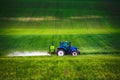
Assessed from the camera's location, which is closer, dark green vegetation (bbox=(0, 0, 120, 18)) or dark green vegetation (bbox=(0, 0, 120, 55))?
dark green vegetation (bbox=(0, 0, 120, 55))

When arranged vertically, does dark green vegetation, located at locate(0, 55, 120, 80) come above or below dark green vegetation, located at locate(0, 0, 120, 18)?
below

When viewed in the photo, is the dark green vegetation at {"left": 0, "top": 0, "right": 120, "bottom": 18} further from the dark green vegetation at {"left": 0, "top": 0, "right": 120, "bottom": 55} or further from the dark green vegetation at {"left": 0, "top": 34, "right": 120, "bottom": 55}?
the dark green vegetation at {"left": 0, "top": 34, "right": 120, "bottom": 55}

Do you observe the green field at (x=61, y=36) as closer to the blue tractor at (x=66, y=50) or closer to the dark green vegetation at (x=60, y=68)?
the dark green vegetation at (x=60, y=68)

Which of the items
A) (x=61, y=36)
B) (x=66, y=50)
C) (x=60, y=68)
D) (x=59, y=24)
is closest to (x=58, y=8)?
(x=59, y=24)

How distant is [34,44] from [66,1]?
25.9m

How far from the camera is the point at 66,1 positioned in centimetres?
6044

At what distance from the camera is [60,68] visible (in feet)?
82.7

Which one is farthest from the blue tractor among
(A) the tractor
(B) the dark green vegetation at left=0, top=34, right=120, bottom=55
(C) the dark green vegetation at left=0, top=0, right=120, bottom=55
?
(C) the dark green vegetation at left=0, top=0, right=120, bottom=55

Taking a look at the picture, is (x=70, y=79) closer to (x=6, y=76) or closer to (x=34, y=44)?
(x=6, y=76)

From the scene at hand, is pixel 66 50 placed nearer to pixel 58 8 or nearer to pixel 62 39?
pixel 62 39

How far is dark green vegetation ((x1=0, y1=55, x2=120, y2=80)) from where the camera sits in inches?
914

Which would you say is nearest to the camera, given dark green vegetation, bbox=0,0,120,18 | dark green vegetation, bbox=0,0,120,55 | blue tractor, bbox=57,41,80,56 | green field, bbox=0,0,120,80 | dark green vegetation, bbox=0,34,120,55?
green field, bbox=0,0,120,80

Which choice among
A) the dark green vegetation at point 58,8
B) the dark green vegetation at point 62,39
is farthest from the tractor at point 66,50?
the dark green vegetation at point 58,8

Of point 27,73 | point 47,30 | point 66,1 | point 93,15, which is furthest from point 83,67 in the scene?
point 66,1
